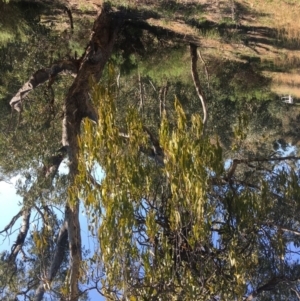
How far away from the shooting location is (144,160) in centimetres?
781

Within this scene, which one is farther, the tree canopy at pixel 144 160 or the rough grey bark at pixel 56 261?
the rough grey bark at pixel 56 261

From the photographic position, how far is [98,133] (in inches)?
258

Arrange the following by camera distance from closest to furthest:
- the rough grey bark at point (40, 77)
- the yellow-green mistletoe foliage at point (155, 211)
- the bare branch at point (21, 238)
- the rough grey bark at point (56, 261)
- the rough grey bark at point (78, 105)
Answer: the yellow-green mistletoe foliage at point (155, 211) → the rough grey bark at point (78, 105) → the rough grey bark at point (56, 261) → the rough grey bark at point (40, 77) → the bare branch at point (21, 238)

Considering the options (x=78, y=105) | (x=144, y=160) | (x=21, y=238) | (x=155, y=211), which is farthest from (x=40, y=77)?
(x=21, y=238)

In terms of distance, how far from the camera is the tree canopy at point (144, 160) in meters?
6.59

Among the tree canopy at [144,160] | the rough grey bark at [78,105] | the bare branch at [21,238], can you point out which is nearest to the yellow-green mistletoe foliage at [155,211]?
the tree canopy at [144,160]

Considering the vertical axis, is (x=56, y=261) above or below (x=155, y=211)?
above

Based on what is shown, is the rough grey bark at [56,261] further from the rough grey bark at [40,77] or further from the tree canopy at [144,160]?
the rough grey bark at [40,77]

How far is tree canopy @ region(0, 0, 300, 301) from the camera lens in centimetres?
659

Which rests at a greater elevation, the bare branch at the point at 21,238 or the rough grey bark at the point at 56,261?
the bare branch at the point at 21,238

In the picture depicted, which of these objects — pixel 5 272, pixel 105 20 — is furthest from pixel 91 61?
pixel 5 272

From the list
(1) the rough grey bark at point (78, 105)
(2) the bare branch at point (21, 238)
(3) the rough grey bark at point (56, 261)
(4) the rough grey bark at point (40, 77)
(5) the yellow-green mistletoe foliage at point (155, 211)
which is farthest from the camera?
(2) the bare branch at point (21, 238)

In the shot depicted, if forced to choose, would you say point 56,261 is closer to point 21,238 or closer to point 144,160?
point 144,160

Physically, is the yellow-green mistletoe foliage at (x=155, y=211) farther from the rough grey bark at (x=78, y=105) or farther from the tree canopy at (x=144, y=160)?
the rough grey bark at (x=78, y=105)
